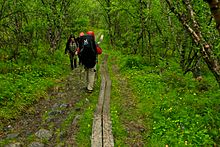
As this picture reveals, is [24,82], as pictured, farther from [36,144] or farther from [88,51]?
[36,144]

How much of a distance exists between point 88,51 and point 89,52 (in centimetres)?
6

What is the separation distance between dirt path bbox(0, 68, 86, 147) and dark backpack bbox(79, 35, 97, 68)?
143 centimetres

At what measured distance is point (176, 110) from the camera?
973 cm

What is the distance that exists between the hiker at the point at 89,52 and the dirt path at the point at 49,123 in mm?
857

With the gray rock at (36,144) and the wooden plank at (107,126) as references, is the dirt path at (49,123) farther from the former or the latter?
the wooden plank at (107,126)

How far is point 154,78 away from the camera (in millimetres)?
14844

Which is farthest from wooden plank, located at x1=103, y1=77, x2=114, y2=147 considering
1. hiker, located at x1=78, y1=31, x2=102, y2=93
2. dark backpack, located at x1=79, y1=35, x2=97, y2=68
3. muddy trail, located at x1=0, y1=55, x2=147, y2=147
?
dark backpack, located at x1=79, y1=35, x2=97, y2=68

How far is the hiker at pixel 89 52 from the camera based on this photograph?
11914 mm

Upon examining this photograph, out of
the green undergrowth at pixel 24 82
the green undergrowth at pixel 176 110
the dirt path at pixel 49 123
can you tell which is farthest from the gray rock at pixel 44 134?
the green undergrowth at pixel 176 110

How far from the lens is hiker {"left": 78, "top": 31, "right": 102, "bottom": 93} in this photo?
1191cm

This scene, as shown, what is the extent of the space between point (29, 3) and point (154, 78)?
7808mm

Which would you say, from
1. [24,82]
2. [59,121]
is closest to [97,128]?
[59,121]

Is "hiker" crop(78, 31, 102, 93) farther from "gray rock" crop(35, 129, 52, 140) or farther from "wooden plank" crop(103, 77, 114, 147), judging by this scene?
"gray rock" crop(35, 129, 52, 140)

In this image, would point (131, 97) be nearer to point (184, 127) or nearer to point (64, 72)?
point (184, 127)
